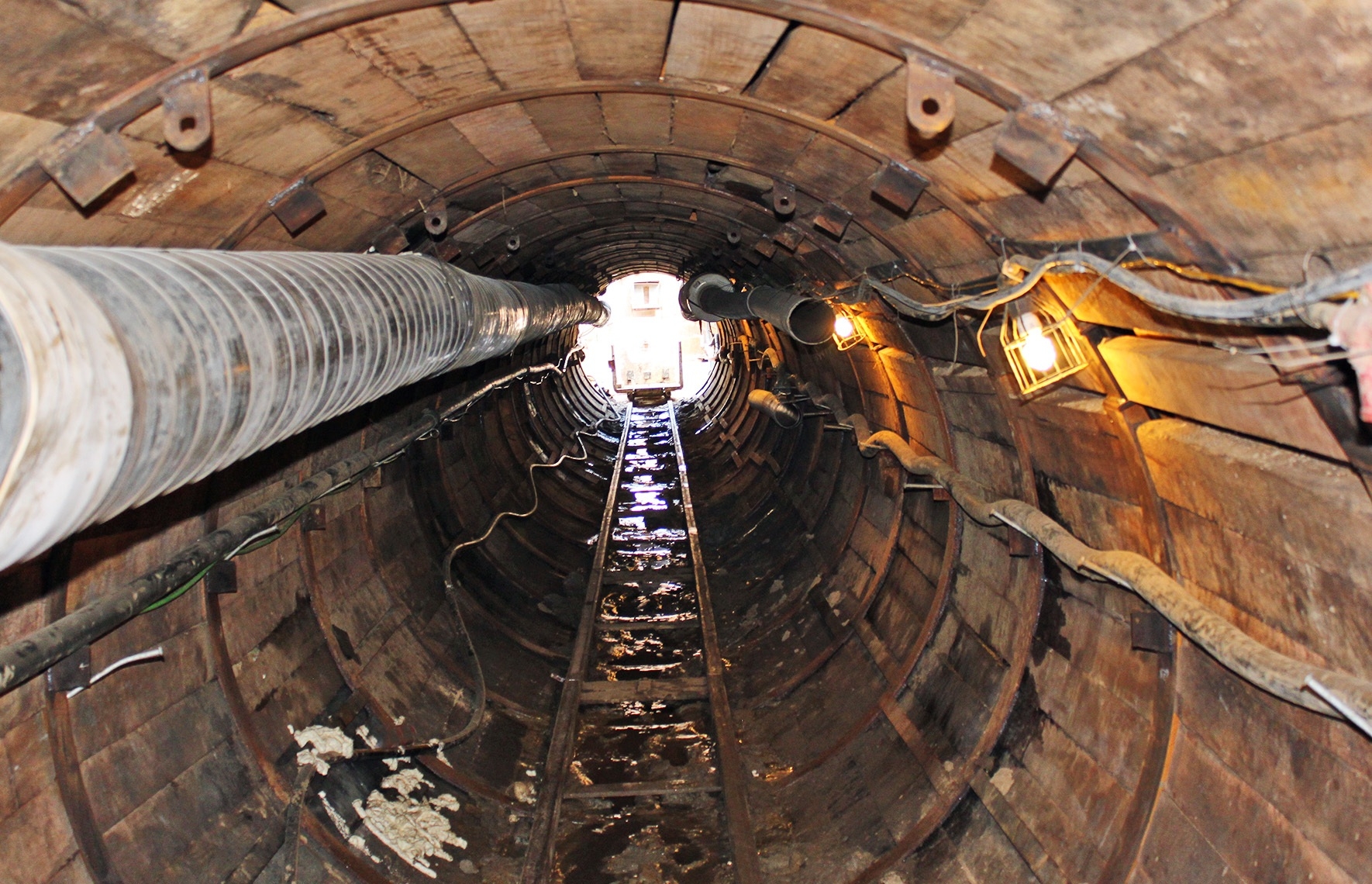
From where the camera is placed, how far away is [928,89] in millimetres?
3051

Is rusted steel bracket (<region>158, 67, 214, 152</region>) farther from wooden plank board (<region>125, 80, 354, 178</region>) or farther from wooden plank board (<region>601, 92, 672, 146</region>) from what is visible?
wooden plank board (<region>601, 92, 672, 146</region>)

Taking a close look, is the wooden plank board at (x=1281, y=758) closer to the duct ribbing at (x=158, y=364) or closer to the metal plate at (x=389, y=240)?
the duct ribbing at (x=158, y=364)

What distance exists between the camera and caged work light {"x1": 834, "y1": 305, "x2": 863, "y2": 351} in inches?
300

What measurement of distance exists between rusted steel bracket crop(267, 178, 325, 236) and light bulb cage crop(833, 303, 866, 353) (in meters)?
4.47

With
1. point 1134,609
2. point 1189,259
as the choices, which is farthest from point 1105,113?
point 1134,609

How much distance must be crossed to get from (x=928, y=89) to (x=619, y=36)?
1333mm

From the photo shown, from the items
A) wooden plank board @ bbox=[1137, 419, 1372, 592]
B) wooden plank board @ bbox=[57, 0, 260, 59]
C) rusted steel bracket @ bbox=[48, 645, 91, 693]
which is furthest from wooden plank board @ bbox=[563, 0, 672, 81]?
rusted steel bracket @ bbox=[48, 645, 91, 693]

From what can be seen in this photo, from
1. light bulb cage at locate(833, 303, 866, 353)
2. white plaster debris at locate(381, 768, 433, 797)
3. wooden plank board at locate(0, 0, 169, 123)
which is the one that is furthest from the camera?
light bulb cage at locate(833, 303, 866, 353)

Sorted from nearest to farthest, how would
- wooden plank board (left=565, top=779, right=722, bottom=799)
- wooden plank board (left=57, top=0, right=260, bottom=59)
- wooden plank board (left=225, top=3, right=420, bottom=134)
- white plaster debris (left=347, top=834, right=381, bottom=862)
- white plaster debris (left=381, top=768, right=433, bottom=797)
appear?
wooden plank board (left=57, top=0, right=260, bottom=59), wooden plank board (left=225, top=3, right=420, bottom=134), white plaster debris (left=347, top=834, right=381, bottom=862), white plaster debris (left=381, top=768, right=433, bottom=797), wooden plank board (left=565, top=779, right=722, bottom=799)

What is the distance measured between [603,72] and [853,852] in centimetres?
485

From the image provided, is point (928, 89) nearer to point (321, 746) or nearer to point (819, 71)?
point (819, 71)

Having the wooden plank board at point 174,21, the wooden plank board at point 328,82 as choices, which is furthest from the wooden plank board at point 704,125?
the wooden plank board at point 174,21

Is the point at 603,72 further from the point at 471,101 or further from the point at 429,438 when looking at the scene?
the point at 429,438

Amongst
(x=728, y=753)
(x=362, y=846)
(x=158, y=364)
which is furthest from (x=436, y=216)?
(x=728, y=753)
